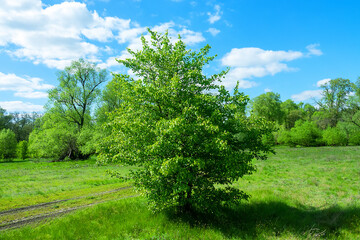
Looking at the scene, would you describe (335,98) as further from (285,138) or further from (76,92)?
(76,92)

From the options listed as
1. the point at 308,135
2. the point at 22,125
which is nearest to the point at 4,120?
the point at 22,125

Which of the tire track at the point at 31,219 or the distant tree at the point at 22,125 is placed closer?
the tire track at the point at 31,219

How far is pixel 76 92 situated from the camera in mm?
50500

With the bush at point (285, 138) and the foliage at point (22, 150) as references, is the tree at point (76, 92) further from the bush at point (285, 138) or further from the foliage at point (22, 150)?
the bush at point (285, 138)

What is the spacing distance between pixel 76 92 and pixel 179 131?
4670cm

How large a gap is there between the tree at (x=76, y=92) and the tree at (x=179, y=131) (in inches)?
1663

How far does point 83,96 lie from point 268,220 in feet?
158

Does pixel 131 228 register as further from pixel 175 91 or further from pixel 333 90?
pixel 333 90

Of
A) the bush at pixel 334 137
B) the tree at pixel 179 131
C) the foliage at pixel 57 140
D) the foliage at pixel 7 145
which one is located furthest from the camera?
the bush at pixel 334 137

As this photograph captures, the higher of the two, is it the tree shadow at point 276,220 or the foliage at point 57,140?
the foliage at point 57,140

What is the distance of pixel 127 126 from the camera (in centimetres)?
1168

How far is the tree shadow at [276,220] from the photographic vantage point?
1123 centimetres

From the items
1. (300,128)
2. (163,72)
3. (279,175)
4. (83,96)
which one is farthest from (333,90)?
(163,72)

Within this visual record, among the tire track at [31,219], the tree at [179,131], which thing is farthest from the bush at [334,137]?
the tire track at [31,219]
